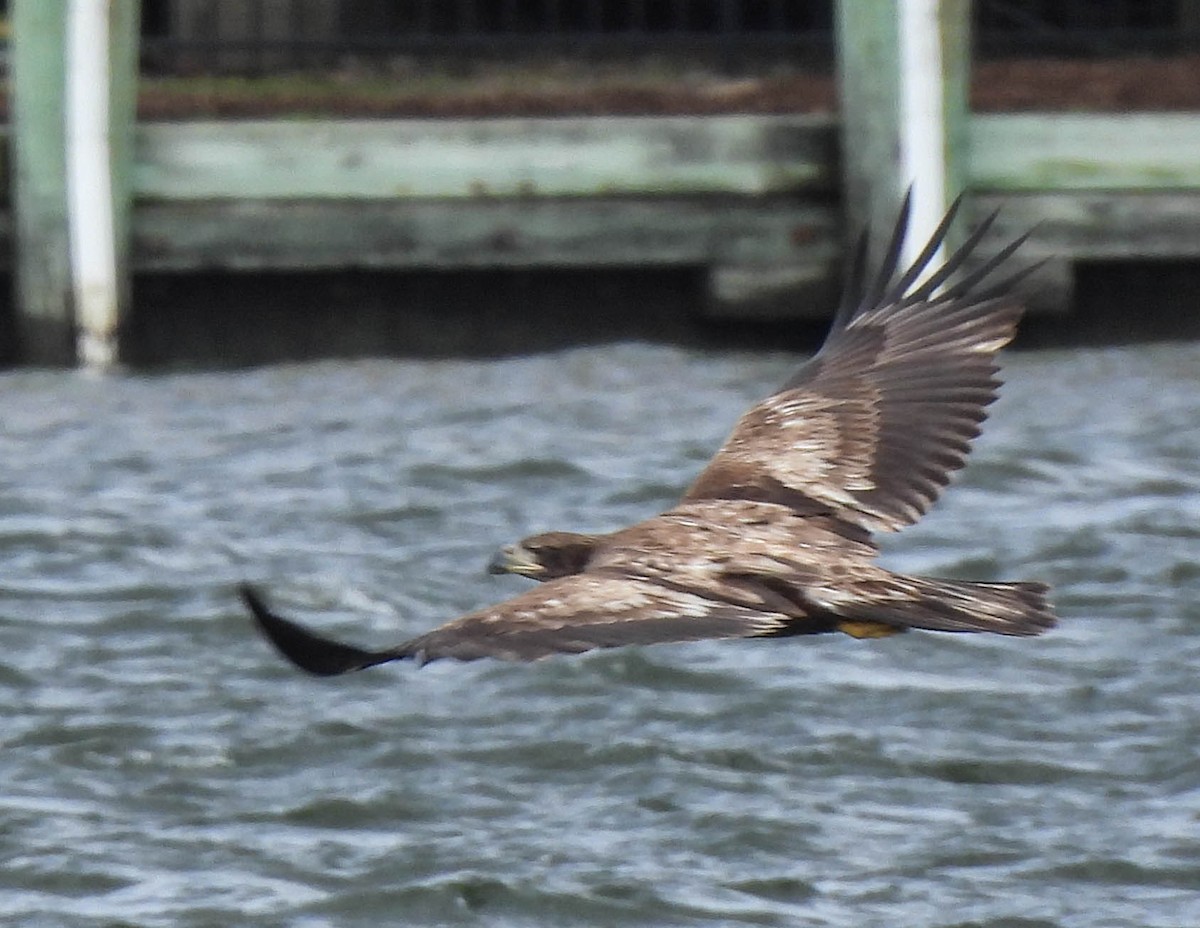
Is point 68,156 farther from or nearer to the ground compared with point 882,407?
farther from the ground

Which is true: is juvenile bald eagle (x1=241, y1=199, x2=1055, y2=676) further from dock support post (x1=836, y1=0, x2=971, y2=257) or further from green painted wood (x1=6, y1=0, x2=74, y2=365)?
green painted wood (x1=6, y1=0, x2=74, y2=365)

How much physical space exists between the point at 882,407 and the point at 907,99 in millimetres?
3550

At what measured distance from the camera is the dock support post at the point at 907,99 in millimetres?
9375

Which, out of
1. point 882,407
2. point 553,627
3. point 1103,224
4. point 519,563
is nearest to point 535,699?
point 882,407

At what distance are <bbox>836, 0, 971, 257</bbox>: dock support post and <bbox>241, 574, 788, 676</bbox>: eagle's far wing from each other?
481 cm

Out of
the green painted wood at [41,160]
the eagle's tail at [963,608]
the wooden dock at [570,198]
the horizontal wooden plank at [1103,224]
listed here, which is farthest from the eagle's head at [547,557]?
the horizontal wooden plank at [1103,224]

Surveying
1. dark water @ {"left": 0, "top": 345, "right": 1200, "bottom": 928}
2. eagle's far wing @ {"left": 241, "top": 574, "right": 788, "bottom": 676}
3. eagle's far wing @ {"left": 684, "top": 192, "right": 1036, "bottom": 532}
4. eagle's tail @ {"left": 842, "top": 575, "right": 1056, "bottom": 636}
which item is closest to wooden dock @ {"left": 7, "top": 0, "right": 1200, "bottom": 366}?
dark water @ {"left": 0, "top": 345, "right": 1200, "bottom": 928}

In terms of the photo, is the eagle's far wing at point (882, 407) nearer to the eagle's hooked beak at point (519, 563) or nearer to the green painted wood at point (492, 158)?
the eagle's hooked beak at point (519, 563)

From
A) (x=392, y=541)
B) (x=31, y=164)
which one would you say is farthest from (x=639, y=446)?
(x=31, y=164)

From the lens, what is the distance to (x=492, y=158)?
9.89 m

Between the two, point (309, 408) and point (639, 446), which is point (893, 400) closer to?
point (639, 446)

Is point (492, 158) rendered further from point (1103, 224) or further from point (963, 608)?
point (963, 608)

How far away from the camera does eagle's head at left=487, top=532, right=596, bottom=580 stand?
5.32m

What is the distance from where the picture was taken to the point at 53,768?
20.7 ft
